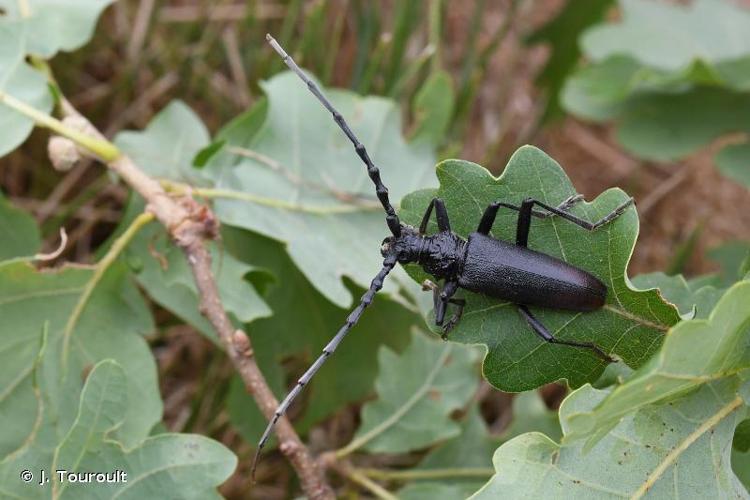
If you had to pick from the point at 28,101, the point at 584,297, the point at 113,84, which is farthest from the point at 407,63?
the point at 584,297

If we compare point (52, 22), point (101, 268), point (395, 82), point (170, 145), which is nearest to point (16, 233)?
point (101, 268)

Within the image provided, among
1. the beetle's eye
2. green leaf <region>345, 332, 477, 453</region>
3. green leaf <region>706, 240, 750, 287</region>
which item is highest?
the beetle's eye

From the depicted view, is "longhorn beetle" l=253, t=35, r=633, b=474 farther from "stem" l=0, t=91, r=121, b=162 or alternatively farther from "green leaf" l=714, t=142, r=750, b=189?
"green leaf" l=714, t=142, r=750, b=189

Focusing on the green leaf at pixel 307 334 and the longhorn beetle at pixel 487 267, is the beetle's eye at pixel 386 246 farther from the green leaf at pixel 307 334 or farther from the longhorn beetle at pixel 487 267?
the green leaf at pixel 307 334

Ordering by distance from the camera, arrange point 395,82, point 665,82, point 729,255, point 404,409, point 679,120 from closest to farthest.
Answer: point 404,409, point 665,82, point 729,255, point 679,120, point 395,82

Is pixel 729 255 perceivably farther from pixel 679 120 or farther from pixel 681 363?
pixel 681 363

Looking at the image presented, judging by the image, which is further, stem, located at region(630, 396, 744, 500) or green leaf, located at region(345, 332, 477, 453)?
green leaf, located at region(345, 332, 477, 453)

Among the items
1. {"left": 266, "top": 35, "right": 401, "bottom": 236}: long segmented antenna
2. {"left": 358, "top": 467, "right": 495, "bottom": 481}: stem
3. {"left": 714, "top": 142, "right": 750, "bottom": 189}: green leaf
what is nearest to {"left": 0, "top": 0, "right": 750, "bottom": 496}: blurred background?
{"left": 714, "top": 142, "right": 750, "bottom": 189}: green leaf
